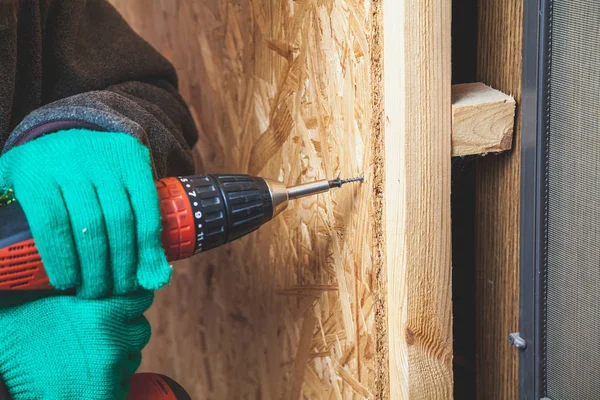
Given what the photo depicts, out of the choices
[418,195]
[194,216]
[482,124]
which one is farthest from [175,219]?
[482,124]

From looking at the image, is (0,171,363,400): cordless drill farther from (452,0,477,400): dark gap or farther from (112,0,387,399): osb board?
(452,0,477,400): dark gap

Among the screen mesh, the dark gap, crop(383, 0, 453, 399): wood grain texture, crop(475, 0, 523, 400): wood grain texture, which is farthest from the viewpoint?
the dark gap

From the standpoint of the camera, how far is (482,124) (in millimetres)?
860

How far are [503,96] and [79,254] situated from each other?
598mm

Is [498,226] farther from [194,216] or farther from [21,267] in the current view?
[21,267]

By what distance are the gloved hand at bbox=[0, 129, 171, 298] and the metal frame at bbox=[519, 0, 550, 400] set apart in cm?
46

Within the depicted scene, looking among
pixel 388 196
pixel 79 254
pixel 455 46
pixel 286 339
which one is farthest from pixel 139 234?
pixel 455 46

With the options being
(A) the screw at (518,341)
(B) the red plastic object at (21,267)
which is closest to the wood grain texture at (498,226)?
(A) the screw at (518,341)

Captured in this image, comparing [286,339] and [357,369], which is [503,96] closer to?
[357,369]

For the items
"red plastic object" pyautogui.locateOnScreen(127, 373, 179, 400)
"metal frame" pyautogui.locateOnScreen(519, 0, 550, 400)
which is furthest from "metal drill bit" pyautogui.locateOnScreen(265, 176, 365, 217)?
"red plastic object" pyautogui.locateOnScreen(127, 373, 179, 400)

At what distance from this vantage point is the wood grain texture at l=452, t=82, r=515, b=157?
0.84 m

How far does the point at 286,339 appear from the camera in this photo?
47.4 inches

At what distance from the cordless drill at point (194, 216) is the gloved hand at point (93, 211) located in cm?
2

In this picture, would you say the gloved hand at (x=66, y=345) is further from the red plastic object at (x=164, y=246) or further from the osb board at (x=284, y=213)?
the osb board at (x=284, y=213)
